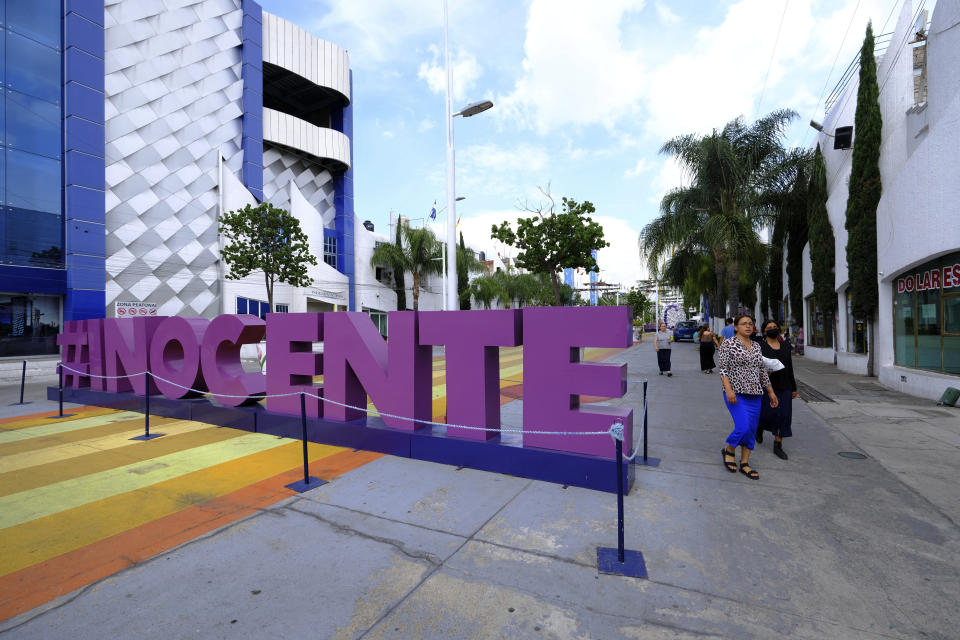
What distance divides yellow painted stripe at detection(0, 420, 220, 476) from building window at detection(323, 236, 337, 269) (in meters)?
28.4

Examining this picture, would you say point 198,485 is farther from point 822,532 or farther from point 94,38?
point 94,38

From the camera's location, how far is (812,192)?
17.8 metres

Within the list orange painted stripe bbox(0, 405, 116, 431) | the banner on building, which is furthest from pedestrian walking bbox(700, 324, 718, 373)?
the banner on building

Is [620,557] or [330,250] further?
[330,250]

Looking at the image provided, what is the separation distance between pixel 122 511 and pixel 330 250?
33.1 metres

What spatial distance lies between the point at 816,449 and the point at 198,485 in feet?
26.3

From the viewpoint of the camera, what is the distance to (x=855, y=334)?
591 inches

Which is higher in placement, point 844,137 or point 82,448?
point 844,137

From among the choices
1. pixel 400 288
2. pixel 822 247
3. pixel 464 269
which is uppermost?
pixel 464 269

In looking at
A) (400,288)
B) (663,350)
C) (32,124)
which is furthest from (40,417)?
(400,288)

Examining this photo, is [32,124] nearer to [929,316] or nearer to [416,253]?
[416,253]

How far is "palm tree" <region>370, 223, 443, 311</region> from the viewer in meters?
34.7

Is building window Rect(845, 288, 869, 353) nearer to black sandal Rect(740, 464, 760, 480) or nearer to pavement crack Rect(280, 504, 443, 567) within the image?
black sandal Rect(740, 464, 760, 480)

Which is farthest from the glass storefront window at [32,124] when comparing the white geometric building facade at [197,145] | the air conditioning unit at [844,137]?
the air conditioning unit at [844,137]
